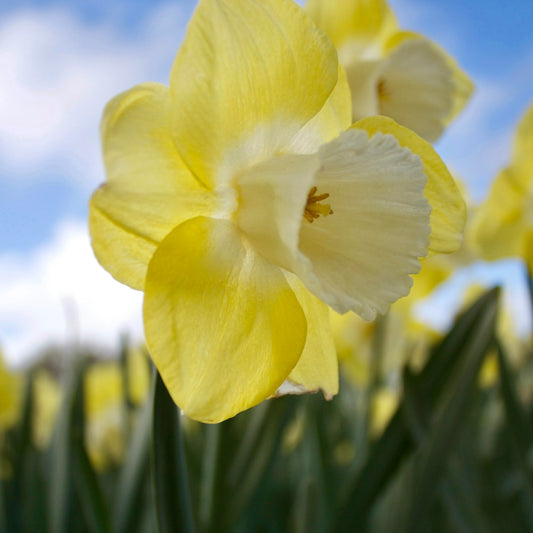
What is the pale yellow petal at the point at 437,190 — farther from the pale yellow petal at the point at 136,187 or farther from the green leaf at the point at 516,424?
the green leaf at the point at 516,424

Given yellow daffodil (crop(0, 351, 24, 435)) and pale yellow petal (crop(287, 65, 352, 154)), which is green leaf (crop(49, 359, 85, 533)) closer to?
pale yellow petal (crop(287, 65, 352, 154))

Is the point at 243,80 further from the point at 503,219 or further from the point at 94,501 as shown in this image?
the point at 503,219

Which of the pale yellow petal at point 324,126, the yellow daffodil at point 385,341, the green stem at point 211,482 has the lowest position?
the yellow daffodil at point 385,341

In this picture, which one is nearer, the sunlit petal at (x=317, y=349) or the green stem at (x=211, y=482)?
the sunlit petal at (x=317, y=349)

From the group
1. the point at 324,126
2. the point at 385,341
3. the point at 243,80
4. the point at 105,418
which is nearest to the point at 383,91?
the point at 324,126

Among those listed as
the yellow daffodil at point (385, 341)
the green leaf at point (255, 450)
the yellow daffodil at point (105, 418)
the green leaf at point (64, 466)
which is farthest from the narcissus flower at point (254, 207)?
the yellow daffodil at point (105, 418)

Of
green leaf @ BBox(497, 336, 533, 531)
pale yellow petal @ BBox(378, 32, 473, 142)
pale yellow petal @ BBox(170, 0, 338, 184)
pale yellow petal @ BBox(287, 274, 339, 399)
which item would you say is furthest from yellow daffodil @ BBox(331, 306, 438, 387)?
pale yellow petal @ BBox(170, 0, 338, 184)

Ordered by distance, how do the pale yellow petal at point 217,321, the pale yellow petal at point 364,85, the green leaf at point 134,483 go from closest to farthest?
1. the pale yellow petal at point 217,321
2. the pale yellow petal at point 364,85
3. the green leaf at point 134,483
